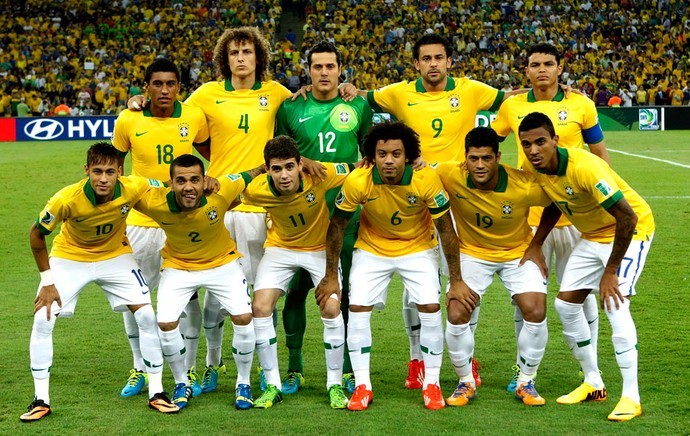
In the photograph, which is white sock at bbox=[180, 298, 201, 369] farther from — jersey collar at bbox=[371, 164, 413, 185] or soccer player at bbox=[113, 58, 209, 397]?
jersey collar at bbox=[371, 164, 413, 185]

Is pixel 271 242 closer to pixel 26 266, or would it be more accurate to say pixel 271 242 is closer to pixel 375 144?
pixel 375 144

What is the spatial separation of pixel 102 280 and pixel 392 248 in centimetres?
202

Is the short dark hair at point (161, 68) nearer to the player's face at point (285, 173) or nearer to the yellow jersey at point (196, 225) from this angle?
the yellow jersey at point (196, 225)

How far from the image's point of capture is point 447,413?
19.4 ft

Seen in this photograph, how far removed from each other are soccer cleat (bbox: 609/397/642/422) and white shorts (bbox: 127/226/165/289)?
11.3 feet

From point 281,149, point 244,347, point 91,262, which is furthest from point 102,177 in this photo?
point 244,347

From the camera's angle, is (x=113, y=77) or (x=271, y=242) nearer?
(x=271, y=242)

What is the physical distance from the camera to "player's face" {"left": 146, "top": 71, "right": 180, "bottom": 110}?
6.81 metres

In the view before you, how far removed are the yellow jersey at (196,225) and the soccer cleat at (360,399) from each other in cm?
130

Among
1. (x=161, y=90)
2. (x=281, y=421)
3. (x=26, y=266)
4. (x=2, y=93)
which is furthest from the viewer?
(x=2, y=93)

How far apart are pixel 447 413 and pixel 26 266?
7218mm

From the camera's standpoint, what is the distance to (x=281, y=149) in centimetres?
613

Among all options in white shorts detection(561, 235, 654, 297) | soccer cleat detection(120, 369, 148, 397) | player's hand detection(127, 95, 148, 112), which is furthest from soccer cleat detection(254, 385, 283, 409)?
player's hand detection(127, 95, 148, 112)

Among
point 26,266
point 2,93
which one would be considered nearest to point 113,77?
point 2,93
